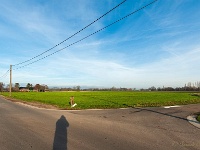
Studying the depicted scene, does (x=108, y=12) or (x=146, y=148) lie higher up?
(x=108, y=12)

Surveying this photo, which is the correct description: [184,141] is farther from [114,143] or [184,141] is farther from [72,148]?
[72,148]

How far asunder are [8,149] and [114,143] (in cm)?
328

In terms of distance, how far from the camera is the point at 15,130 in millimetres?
9266

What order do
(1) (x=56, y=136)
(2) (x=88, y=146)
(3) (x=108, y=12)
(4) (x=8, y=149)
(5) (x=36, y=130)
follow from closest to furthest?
(4) (x=8, y=149)
(2) (x=88, y=146)
(1) (x=56, y=136)
(5) (x=36, y=130)
(3) (x=108, y=12)

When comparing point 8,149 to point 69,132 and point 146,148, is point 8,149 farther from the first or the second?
point 146,148

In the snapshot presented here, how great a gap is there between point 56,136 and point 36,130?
64.4 inches

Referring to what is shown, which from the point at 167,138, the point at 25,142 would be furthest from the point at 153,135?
the point at 25,142

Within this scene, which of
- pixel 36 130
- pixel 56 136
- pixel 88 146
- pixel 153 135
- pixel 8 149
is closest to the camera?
pixel 8 149

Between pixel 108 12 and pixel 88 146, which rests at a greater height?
pixel 108 12

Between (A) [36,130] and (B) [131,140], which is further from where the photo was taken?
(A) [36,130]

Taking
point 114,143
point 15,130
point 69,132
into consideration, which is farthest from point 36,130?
point 114,143

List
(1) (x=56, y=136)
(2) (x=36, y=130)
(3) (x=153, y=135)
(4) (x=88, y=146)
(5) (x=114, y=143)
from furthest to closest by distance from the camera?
(2) (x=36, y=130)
(3) (x=153, y=135)
(1) (x=56, y=136)
(5) (x=114, y=143)
(4) (x=88, y=146)

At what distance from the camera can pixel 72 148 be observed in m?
6.50

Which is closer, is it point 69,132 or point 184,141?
point 184,141
